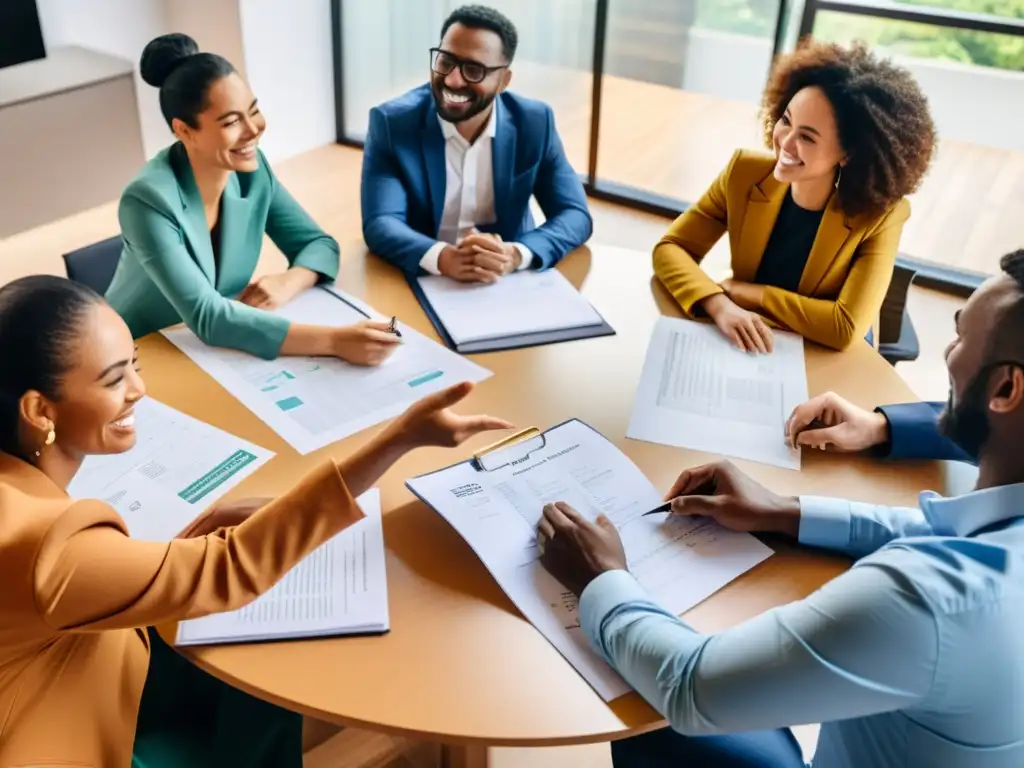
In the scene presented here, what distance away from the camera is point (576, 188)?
7.11 ft

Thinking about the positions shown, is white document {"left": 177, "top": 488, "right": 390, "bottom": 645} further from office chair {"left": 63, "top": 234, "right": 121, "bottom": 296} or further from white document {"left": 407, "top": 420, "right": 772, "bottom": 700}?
office chair {"left": 63, "top": 234, "right": 121, "bottom": 296}

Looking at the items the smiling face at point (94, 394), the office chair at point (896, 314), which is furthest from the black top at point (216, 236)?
the office chair at point (896, 314)

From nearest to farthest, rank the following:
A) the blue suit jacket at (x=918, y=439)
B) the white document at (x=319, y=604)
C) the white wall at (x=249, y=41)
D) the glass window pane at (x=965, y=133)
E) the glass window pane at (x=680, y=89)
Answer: the white document at (x=319, y=604) → the blue suit jacket at (x=918, y=439) → the glass window pane at (x=965, y=133) → the glass window pane at (x=680, y=89) → the white wall at (x=249, y=41)

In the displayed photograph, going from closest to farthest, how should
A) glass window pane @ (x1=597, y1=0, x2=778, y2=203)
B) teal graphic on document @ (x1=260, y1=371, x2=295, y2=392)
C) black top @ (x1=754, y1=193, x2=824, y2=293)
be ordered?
teal graphic on document @ (x1=260, y1=371, x2=295, y2=392) → black top @ (x1=754, y1=193, x2=824, y2=293) → glass window pane @ (x1=597, y1=0, x2=778, y2=203)

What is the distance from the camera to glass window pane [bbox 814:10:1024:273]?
334 cm

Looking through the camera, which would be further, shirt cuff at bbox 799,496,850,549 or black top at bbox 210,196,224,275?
black top at bbox 210,196,224,275

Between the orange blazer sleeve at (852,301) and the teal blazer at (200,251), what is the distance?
2.85 feet

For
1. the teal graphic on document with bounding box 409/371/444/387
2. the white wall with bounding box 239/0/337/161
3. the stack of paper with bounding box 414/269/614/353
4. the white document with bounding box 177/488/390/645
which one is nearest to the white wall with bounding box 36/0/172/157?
the white wall with bounding box 239/0/337/161

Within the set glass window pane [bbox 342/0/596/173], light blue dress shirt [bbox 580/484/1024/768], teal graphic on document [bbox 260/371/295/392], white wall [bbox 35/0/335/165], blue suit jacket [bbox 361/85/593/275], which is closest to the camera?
light blue dress shirt [bbox 580/484/1024/768]

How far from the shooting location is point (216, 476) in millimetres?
1330

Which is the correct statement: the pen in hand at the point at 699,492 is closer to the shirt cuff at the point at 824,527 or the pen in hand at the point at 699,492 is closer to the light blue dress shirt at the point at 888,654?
the shirt cuff at the point at 824,527

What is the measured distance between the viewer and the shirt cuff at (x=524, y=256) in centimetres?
191

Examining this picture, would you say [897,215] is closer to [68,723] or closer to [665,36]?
[68,723]

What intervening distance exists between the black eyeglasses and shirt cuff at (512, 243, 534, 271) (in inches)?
16.6
